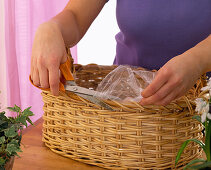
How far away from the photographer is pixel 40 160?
25.7 inches

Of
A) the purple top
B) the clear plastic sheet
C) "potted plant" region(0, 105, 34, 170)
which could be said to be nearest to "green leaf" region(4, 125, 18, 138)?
"potted plant" region(0, 105, 34, 170)

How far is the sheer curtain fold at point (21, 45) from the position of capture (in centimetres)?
127

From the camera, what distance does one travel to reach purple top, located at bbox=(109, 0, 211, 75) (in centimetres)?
82

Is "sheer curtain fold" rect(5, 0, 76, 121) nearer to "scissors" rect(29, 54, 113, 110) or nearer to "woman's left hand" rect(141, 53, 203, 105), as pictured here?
"scissors" rect(29, 54, 113, 110)

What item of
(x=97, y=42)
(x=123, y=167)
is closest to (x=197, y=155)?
(x=123, y=167)

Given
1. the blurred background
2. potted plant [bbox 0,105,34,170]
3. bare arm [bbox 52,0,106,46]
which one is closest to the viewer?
potted plant [bbox 0,105,34,170]

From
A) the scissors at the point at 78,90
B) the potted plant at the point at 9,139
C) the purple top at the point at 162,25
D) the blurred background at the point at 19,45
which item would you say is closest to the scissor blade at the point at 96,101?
the scissors at the point at 78,90

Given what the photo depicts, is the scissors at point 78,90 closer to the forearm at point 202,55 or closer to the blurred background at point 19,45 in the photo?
the forearm at point 202,55

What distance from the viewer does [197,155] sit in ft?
2.17

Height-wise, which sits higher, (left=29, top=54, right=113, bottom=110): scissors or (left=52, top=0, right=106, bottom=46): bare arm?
(left=52, top=0, right=106, bottom=46): bare arm

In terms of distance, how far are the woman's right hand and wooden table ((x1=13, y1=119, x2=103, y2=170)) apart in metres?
0.15

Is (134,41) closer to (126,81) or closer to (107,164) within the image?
(126,81)

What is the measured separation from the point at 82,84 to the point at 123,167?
1.19 feet

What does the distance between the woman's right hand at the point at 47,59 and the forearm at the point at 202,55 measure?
25 centimetres
